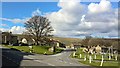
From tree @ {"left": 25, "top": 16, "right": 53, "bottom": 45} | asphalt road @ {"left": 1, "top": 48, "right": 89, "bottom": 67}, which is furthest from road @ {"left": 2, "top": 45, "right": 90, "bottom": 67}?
tree @ {"left": 25, "top": 16, "right": 53, "bottom": 45}

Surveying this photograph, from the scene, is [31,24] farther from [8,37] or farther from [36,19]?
[8,37]

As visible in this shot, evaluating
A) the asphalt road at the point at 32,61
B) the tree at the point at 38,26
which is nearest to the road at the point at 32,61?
the asphalt road at the point at 32,61

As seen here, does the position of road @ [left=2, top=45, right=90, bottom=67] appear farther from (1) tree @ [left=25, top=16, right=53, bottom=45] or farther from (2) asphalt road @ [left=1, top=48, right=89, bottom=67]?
(1) tree @ [left=25, top=16, right=53, bottom=45]

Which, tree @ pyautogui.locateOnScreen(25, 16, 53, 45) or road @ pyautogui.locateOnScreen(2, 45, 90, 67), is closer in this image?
road @ pyautogui.locateOnScreen(2, 45, 90, 67)

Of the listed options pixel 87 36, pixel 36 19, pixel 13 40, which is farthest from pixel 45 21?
pixel 13 40

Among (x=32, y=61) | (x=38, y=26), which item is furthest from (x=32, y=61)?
(x=38, y=26)

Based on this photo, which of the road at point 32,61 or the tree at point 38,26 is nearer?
the road at point 32,61

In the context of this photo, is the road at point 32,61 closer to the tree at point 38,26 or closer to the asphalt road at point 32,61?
the asphalt road at point 32,61

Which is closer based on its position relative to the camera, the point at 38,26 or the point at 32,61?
the point at 32,61

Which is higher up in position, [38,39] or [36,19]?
[36,19]

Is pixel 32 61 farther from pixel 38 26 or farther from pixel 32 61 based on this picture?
pixel 38 26

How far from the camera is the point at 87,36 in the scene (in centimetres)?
14488

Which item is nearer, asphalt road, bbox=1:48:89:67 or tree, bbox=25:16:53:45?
asphalt road, bbox=1:48:89:67

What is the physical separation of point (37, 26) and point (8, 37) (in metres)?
48.8
